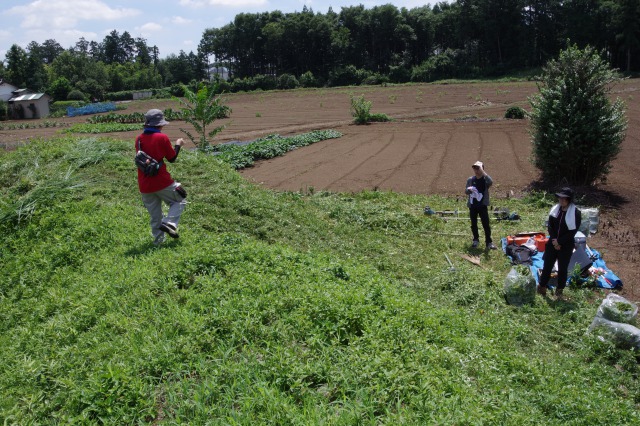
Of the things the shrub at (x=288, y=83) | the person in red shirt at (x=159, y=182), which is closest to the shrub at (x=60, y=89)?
the shrub at (x=288, y=83)

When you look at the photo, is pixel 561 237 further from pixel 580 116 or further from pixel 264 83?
pixel 264 83

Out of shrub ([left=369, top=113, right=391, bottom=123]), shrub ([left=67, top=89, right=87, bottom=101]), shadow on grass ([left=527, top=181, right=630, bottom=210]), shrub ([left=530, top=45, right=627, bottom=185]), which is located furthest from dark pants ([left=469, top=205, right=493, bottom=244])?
shrub ([left=67, top=89, right=87, bottom=101])

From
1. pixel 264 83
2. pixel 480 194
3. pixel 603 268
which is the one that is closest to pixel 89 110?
pixel 264 83

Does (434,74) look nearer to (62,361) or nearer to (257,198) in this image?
(257,198)

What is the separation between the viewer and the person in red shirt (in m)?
6.85

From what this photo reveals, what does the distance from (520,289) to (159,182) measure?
550 centimetres

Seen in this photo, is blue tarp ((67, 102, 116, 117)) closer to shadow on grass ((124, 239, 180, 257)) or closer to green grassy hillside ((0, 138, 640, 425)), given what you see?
green grassy hillside ((0, 138, 640, 425))

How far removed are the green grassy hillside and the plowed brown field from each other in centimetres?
332

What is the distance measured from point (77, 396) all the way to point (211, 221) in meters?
5.08

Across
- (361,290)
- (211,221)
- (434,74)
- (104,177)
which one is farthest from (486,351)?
(434,74)

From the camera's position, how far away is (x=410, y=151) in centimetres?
2020

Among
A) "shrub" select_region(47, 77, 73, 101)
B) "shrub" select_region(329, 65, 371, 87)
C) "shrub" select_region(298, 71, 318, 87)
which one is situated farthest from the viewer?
"shrub" select_region(298, 71, 318, 87)

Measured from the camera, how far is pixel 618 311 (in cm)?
603

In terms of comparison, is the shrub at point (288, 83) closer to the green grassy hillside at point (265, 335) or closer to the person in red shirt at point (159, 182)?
the green grassy hillside at point (265, 335)
